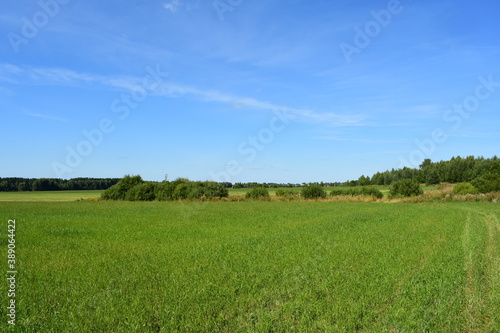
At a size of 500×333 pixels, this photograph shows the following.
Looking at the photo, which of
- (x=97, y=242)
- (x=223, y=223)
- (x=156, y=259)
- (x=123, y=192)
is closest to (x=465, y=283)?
(x=156, y=259)

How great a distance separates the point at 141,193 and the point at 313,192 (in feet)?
78.6

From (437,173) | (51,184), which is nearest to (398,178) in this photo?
(437,173)

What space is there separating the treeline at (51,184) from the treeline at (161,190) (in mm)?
37800

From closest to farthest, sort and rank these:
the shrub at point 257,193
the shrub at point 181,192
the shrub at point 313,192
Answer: the shrub at point 313,192 → the shrub at point 181,192 → the shrub at point 257,193

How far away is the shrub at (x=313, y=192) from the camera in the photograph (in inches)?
1944

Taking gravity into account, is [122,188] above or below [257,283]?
above

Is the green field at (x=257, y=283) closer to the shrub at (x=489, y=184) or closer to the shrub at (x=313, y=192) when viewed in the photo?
the shrub at (x=313, y=192)

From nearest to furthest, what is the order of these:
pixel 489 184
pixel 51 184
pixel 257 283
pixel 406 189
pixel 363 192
A: pixel 257 283, pixel 406 189, pixel 489 184, pixel 363 192, pixel 51 184

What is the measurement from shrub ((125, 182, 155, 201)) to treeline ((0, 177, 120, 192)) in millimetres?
40027

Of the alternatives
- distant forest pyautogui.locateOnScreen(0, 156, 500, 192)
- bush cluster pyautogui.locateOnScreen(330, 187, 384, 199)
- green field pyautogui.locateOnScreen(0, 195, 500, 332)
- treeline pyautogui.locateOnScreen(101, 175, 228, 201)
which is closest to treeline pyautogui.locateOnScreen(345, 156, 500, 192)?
distant forest pyautogui.locateOnScreen(0, 156, 500, 192)

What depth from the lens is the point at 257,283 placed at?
800 centimetres

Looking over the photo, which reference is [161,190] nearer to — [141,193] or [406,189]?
[141,193]

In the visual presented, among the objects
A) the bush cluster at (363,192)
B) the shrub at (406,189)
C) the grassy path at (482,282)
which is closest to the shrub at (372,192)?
the bush cluster at (363,192)

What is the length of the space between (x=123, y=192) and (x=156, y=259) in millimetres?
44132
